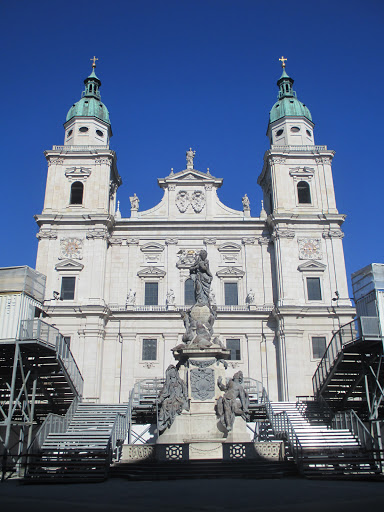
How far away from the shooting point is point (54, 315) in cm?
3212

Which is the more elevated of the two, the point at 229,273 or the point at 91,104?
the point at 91,104

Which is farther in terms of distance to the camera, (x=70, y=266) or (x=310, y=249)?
(x=310, y=249)

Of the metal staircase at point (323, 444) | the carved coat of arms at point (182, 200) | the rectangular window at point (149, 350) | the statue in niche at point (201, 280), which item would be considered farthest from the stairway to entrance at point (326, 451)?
the carved coat of arms at point (182, 200)

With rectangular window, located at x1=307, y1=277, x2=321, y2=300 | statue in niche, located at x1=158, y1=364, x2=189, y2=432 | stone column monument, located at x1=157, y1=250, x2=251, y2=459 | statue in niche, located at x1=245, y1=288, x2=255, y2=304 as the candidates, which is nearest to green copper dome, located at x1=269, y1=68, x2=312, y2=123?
rectangular window, located at x1=307, y1=277, x2=321, y2=300

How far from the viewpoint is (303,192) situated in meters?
37.7

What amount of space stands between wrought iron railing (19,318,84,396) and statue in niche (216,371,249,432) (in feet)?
24.8

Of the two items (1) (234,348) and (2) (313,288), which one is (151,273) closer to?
(1) (234,348)

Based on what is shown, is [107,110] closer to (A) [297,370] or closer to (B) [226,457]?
(A) [297,370]

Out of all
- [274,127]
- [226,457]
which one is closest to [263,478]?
[226,457]

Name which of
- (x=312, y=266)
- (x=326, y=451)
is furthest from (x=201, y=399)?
(x=312, y=266)

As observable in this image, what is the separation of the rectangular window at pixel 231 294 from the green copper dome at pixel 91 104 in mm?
17075

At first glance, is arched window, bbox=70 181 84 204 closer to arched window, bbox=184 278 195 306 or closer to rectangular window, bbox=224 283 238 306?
arched window, bbox=184 278 195 306

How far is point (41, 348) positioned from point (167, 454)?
812 centimetres

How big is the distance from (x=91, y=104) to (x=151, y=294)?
56.0 feet
